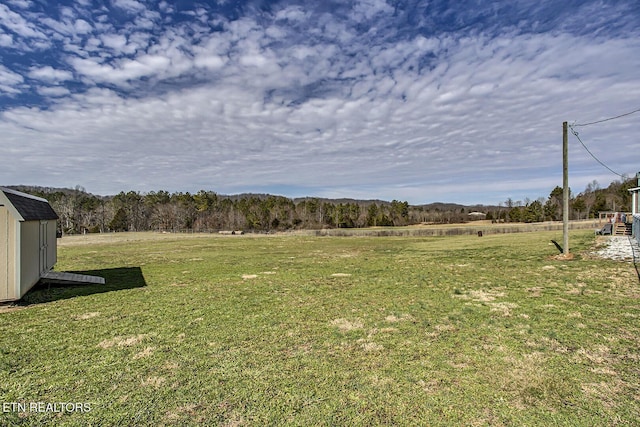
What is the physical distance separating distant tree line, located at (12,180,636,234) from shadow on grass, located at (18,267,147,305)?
187ft

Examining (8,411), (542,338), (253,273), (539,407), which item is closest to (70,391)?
(8,411)

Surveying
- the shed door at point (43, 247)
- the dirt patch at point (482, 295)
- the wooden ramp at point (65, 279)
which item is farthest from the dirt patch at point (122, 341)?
the dirt patch at point (482, 295)

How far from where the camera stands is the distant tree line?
72.6 meters

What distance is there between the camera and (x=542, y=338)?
5.74 meters

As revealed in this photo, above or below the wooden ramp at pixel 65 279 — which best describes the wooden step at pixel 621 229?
above

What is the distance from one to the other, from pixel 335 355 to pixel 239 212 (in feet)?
270

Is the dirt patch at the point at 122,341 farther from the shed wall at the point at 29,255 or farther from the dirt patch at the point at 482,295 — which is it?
the dirt patch at the point at 482,295

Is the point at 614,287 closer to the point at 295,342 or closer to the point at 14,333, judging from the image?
the point at 295,342

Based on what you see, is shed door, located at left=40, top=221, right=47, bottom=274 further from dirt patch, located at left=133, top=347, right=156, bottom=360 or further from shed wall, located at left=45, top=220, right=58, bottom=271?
dirt patch, located at left=133, top=347, right=156, bottom=360

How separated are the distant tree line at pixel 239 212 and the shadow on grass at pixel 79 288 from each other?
56.9 m

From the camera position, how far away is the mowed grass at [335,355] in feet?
12.1

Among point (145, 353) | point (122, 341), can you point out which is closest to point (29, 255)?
point (122, 341)

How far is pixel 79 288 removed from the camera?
1105 centimetres

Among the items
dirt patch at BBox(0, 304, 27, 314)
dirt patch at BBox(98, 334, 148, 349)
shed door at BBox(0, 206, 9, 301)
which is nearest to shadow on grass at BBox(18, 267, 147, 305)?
dirt patch at BBox(0, 304, 27, 314)
